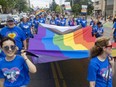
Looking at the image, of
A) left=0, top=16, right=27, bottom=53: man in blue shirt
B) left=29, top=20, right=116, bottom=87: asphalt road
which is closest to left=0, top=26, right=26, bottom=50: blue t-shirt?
left=0, top=16, right=27, bottom=53: man in blue shirt

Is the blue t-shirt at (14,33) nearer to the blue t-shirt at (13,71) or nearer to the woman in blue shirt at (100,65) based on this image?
the blue t-shirt at (13,71)

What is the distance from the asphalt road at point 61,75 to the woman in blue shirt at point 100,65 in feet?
14.6

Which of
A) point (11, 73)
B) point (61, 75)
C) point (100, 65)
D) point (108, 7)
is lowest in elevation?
point (108, 7)

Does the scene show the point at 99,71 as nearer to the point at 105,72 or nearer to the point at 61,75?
the point at 105,72

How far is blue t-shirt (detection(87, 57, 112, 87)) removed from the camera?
396 centimetres

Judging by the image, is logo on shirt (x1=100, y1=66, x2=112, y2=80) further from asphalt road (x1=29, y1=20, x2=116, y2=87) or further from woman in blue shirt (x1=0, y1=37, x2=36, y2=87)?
asphalt road (x1=29, y1=20, x2=116, y2=87)

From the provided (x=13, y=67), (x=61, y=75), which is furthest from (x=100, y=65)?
(x=61, y=75)

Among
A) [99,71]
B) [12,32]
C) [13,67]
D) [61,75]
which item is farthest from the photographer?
[61,75]

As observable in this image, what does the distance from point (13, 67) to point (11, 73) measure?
0.09m

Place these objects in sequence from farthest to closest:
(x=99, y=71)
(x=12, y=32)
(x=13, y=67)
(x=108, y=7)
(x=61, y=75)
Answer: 1. (x=108, y=7)
2. (x=61, y=75)
3. (x=12, y=32)
4. (x=13, y=67)
5. (x=99, y=71)

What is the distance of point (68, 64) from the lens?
38.1 feet

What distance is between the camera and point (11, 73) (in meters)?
4.21

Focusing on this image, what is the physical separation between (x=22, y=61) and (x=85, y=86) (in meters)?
4.34

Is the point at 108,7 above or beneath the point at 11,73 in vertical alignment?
beneath
